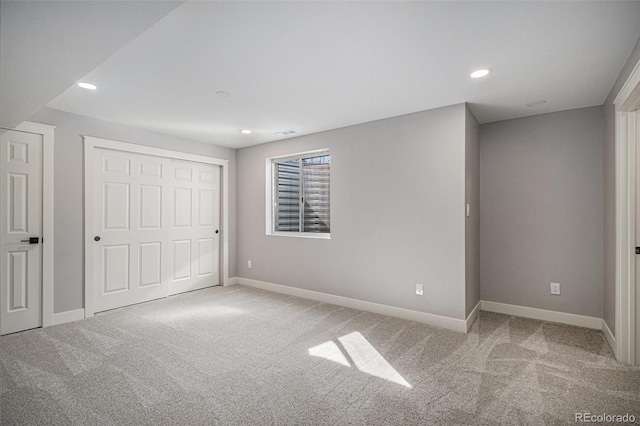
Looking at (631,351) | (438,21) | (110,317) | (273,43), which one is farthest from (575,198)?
(110,317)

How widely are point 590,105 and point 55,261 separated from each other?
607 cm

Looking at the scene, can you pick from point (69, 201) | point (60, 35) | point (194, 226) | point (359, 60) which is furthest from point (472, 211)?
point (69, 201)

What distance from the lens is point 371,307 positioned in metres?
3.84

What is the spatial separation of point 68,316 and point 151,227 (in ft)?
4.49

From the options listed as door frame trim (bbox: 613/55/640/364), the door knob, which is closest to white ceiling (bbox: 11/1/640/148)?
door frame trim (bbox: 613/55/640/364)

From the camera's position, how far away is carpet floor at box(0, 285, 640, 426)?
6.19 ft

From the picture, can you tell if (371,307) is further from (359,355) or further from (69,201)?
(69,201)

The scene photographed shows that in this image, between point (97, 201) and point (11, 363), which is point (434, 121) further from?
point (11, 363)

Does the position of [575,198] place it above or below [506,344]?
above

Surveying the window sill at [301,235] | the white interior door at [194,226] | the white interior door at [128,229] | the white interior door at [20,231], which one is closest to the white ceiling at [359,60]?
the white interior door at [20,231]

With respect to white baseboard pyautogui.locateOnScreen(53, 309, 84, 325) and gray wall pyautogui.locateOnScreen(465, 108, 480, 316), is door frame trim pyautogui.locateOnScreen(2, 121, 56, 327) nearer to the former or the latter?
white baseboard pyautogui.locateOnScreen(53, 309, 84, 325)

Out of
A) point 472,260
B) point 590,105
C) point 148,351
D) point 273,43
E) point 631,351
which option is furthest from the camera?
point 472,260

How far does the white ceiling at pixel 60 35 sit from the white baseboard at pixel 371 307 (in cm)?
344

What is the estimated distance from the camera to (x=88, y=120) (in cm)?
368
